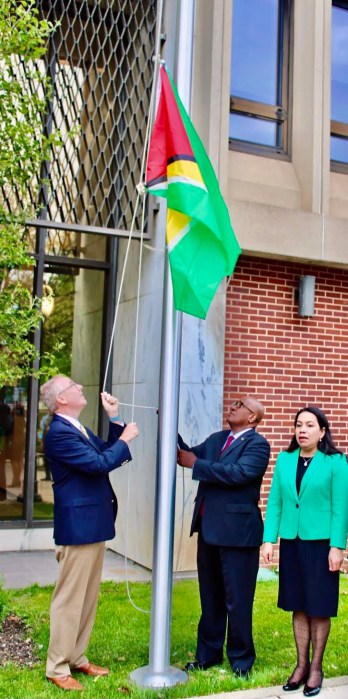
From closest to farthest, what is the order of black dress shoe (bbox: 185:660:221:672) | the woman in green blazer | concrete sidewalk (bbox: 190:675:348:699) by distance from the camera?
concrete sidewalk (bbox: 190:675:348:699)
the woman in green blazer
black dress shoe (bbox: 185:660:221:672)

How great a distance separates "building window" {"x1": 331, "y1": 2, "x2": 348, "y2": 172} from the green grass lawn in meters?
5.27

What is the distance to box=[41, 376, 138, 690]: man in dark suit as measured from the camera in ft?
14.9

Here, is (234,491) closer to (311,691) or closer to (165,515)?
(165,515)

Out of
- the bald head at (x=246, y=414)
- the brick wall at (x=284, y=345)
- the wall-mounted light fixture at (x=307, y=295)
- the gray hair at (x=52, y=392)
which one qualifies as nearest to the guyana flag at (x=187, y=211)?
the bald head at (x=246, y=414)

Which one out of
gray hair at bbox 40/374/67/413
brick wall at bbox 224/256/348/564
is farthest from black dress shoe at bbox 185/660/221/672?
brick wall at bbox 224/256/348/564

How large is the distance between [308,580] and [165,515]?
980 mm

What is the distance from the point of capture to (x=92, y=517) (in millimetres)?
4594

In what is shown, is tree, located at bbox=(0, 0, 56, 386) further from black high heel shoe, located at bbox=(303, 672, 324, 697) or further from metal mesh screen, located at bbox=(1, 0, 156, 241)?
black high heel shoe, located at bbox=(303, 672, 324, 697)

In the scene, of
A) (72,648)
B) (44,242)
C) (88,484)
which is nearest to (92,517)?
(88,484)

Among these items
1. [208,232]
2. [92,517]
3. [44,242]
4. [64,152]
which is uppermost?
[64,152]

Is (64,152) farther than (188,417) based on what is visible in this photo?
Yes

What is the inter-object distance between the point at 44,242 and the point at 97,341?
1.45m

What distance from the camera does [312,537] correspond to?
458cm

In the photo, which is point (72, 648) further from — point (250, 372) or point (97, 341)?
point (97, 341)
